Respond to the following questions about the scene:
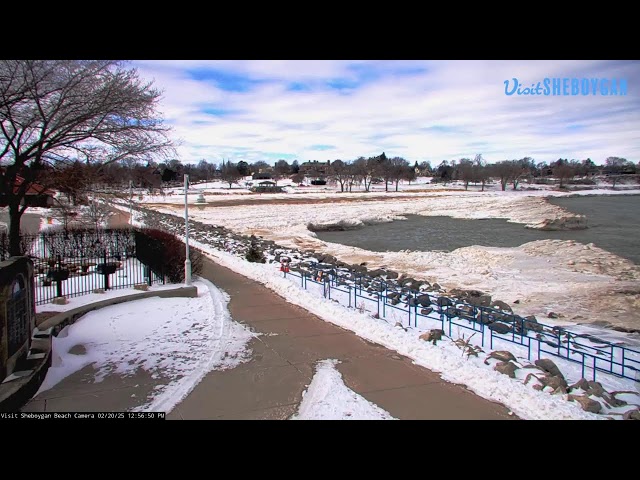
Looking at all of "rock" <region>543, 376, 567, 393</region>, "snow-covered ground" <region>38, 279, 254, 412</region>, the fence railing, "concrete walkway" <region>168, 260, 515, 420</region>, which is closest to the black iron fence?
"snow-covered ground" <region>38, 279, 254, 412</region>

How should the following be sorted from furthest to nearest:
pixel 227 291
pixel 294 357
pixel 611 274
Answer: pixel 611 274 → pixel 227 291 → pixel 294 357

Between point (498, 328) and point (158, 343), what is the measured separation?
763 centimetres

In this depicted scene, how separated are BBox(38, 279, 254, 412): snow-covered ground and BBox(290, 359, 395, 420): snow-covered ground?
184 centimetres

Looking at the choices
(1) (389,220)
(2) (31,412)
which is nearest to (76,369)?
(2) (31,412)

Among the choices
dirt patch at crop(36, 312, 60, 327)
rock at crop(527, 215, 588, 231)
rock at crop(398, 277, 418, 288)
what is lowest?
rock at crop(398, 277, 418, 288)

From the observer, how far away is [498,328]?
11039mm

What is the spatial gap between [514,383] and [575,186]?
4485 inches

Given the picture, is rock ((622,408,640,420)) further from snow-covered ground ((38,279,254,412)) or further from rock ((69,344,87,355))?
rock ((69,344,87,355))

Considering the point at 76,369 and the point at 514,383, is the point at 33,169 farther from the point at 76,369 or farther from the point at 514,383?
the point at 514,383

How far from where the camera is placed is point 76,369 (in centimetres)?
821

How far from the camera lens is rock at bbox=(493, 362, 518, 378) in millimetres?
7660

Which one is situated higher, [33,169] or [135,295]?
[33,169]

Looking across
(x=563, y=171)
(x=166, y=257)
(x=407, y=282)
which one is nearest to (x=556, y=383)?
(x=407, y=282)

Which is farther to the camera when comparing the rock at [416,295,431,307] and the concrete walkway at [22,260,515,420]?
the rock at [416,295,431,307]
